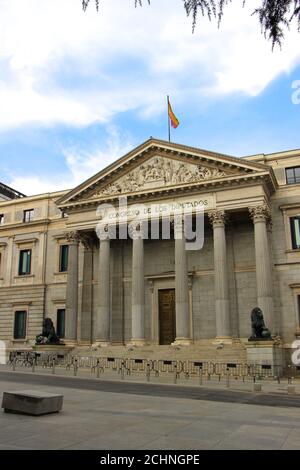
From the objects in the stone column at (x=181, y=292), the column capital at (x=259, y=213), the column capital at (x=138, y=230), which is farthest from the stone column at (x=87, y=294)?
the column capital at (x=259, y=213)

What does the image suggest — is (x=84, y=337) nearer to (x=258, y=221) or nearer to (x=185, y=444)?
(x=258, y=221)

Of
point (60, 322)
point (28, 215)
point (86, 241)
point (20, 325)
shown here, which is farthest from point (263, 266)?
point (28, 215)

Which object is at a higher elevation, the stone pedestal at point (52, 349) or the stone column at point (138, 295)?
the stone column at point (138, 295)

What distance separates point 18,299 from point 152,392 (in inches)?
1176

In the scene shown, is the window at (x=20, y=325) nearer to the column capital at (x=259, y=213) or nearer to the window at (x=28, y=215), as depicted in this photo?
the window at (x=28, y=215)

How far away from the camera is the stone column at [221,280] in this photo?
31.7 metres

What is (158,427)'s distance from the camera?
9.94 meters

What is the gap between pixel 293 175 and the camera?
1419 inches

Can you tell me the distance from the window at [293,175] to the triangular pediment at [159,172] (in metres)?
4.37

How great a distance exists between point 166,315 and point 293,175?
47.8 ft

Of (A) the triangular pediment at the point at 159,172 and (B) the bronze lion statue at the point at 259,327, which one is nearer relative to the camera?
(B) the bronze lion statue at the point at 259,327

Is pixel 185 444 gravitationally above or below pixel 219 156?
below

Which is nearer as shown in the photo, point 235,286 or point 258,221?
point 258,221
